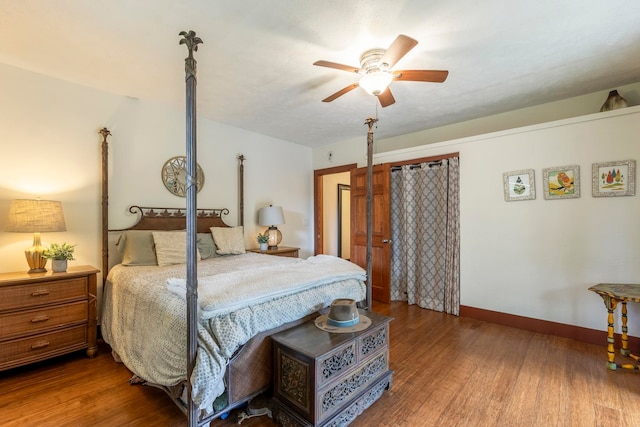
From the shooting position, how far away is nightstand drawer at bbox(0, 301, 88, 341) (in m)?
2.16

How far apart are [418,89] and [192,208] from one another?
8.48 ft

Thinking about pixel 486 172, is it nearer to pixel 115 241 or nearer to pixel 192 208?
pixel 192 208

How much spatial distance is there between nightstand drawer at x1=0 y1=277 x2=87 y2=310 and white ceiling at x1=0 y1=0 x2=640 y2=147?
190 cm

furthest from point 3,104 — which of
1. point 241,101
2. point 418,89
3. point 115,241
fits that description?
point 418,89

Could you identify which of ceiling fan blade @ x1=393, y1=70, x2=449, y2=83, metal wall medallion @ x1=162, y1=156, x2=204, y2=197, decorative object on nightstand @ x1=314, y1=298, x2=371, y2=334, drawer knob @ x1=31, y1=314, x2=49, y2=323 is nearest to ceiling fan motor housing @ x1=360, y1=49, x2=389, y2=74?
ceiling fan blade @ x1=393, y1=70, x2=449, y2=83

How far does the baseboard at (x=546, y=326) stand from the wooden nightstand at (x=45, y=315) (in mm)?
4119

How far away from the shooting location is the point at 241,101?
10.5 feet

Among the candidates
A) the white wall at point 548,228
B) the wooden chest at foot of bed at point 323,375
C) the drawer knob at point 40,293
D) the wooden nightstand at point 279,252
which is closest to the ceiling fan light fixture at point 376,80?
the wooden chest at foot of bed at point 323,375

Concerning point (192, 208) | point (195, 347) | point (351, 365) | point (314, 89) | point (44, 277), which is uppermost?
point (314, 89)

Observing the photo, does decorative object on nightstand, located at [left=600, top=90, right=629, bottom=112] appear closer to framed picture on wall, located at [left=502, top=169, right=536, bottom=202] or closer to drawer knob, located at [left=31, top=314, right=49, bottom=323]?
framed picture on wall, located at [left=502, top=169, right=536, bottom=202]

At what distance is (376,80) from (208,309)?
193 centimetres

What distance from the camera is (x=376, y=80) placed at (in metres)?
2.10

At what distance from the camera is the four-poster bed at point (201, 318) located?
4.72ft

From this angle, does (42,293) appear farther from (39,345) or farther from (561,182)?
(561,182)
